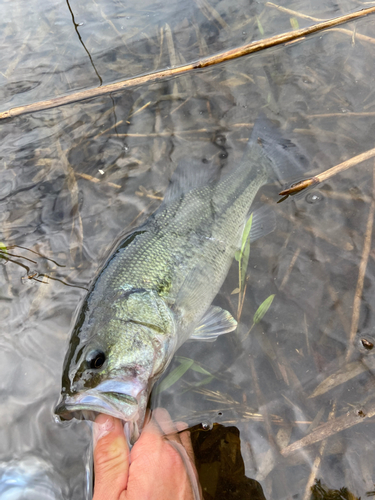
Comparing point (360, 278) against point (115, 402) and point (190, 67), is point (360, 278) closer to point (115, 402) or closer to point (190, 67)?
point (115, 402)

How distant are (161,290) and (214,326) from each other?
53 centimetres

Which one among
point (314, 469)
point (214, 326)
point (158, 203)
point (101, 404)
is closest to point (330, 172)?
point (158, 203)

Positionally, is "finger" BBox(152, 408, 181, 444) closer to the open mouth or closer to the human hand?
the human hand

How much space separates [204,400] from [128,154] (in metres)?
2.70

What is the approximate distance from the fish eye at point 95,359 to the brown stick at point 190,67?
10.5 feet

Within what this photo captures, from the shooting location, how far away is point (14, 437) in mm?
2607

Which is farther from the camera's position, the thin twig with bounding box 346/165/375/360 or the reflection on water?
the thin twig with bounding box 346/165/375/360

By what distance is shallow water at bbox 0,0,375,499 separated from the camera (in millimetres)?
2545

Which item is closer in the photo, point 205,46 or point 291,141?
point 291,141

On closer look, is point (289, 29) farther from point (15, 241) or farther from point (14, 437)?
point (14, 437)

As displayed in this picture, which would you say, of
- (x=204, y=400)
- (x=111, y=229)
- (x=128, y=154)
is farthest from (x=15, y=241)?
(x=204, y=400)

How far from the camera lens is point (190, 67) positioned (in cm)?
429

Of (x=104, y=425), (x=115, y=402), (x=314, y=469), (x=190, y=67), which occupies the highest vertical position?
(x=190, y=67)

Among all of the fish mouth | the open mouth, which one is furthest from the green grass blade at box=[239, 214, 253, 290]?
the open mouth
